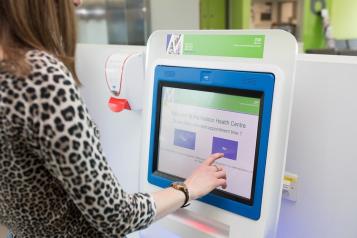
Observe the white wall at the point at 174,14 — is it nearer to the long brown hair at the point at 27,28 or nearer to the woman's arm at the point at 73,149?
the long brown hair at the point at 27,28

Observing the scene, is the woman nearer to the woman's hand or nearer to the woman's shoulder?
the woman's shoulder

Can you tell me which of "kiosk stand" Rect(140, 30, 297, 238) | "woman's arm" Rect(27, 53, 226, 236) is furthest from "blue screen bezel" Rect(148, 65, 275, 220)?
"woman's arm" Rect(27, 53, 226, 236)

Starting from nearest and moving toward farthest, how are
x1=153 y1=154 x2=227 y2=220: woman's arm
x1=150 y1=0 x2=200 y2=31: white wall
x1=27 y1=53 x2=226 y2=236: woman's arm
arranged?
x1=27 y1=53 x2=226 y2=236: woman's arm, x1=153 y1=154 x2=227 y2=220: woman's arm, x1=150 y1=0 x2=200 y2=31: white wall

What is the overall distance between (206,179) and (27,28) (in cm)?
54

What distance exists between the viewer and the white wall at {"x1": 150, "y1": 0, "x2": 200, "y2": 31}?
4.44 metres

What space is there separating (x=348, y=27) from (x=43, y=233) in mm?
5116

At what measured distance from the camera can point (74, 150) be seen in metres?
0.68

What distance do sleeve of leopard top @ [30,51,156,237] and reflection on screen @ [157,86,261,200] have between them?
0.34 meters

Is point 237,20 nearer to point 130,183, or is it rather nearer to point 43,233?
point 130,183

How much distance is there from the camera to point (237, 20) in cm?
542

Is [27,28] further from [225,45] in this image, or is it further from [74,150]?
[225,45]

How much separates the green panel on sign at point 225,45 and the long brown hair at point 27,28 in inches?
15.2

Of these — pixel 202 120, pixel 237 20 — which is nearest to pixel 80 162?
pixel 202 120

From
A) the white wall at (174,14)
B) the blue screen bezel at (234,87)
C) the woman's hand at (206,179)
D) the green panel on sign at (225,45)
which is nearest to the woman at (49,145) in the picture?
the woman's hand at (206,179)
